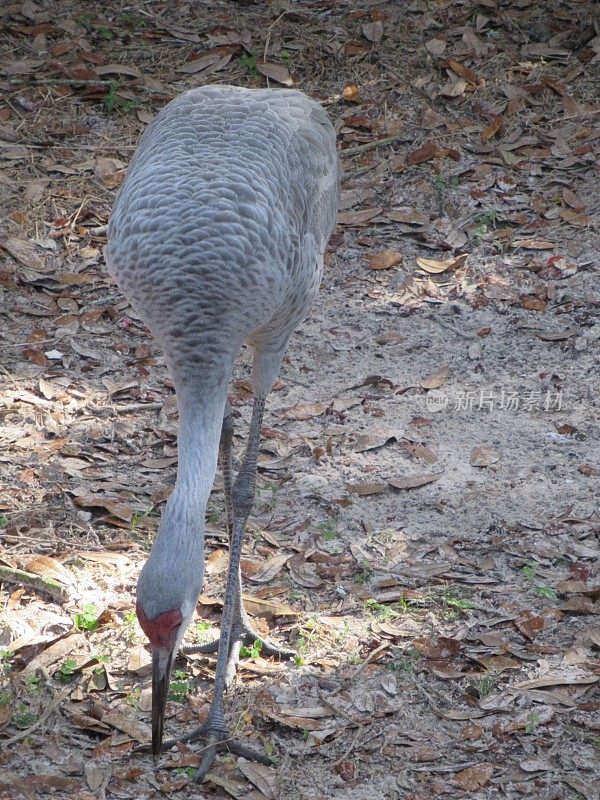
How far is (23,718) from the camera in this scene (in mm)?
4449

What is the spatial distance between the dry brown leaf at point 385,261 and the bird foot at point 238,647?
3.43 m

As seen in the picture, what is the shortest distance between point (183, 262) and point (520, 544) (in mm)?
2400

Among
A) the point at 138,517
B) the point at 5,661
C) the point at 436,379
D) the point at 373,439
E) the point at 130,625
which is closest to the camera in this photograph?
the point at 5,661

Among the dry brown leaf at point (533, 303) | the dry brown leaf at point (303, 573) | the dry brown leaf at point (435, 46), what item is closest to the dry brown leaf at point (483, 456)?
the dry brown leaf at point (303, 573)

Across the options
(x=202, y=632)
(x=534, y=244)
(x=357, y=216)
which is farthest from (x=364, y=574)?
(x=357, y=216)

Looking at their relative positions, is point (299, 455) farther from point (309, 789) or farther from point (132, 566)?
point (309, 789)

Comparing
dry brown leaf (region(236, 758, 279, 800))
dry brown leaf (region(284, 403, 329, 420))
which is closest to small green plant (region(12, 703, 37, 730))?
dry brown leaf (region(236, 758, 279, 800))

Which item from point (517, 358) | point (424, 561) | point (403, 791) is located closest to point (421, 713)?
point (403, 791)

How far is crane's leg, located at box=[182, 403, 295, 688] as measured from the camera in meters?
5.00

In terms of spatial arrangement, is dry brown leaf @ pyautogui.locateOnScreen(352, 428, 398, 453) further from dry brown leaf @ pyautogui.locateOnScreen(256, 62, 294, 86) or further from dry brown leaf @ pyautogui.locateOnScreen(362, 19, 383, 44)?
dry brown leaf @ pyautogui.locateOnScreen(362, 19, 383, 44)

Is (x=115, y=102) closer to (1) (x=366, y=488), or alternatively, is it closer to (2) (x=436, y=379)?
(2) (x=436, y=379)

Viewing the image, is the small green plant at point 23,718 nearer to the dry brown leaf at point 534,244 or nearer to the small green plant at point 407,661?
the small green plant at point 407,661

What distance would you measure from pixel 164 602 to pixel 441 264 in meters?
4.48

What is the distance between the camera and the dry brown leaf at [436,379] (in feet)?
22.3
